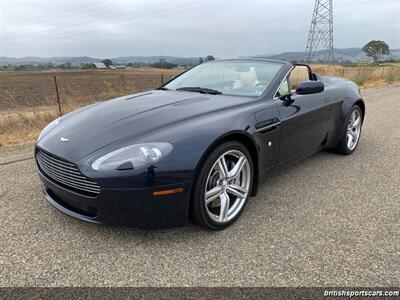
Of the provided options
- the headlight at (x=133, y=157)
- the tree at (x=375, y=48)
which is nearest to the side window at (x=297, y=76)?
the headlight at (x=133, y=157)

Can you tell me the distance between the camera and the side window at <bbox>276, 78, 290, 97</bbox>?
318cm

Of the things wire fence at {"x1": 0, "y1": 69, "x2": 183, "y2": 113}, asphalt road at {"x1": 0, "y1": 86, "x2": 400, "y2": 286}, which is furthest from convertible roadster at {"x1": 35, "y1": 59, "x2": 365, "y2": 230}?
wire fence at {"x1": 0, "y1": 69, "x2": 183, "y2": 113}

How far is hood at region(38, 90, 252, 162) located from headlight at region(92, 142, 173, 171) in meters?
0.14

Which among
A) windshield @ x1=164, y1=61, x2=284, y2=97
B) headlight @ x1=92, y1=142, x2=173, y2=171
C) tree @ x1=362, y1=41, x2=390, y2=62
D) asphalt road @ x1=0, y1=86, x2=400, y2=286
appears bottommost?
asphalt road @ x1=0, y1=86, x2=400, y2=286

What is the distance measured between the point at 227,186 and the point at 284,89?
1.31 metres

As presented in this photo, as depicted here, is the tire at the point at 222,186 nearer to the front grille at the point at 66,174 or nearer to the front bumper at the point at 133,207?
the front bumper at the point at 133,207

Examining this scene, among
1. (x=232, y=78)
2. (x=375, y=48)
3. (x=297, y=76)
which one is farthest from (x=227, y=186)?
(x=375, y=48)

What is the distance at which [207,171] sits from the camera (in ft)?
7.63

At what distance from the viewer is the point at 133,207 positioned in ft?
7.00

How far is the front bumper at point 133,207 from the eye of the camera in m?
2.11

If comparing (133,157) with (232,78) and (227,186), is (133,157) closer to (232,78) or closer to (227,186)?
(227,186)

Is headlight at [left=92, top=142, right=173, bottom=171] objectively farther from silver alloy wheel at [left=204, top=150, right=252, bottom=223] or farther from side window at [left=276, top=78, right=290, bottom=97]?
side window at [left=276, top=78, right=290, bottom=97]

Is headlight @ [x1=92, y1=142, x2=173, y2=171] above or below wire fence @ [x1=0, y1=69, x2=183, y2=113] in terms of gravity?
above

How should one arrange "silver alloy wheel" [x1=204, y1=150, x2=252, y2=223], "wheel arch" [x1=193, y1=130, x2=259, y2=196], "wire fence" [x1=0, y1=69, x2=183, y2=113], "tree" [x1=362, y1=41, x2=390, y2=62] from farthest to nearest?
"tree" [x1=362, y1=41, x2=390, y2=62]
"wire fence" [x1=0, y1=69, x2=183, y2=113]
"silver alloy wheel" [x1=204, y1=150, x2=252, y2=223]
"wheel arch" [x1=193, y1=130, x2=259, y2=196]
